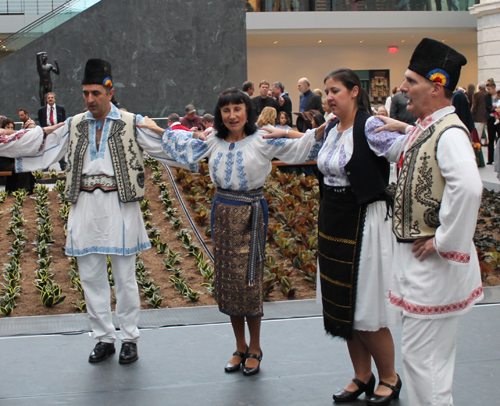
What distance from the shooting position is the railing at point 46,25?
17.5 metres

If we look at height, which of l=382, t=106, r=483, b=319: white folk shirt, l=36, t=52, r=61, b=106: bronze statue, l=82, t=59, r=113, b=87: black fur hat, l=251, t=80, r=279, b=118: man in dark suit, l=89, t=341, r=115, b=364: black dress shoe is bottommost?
l=89, t=341, r=115, b=364: black dress shoe

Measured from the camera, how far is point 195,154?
3.86m

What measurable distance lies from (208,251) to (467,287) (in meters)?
4.27

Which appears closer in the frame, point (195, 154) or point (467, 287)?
point (467, 287)

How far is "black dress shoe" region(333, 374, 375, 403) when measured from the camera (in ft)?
10.8

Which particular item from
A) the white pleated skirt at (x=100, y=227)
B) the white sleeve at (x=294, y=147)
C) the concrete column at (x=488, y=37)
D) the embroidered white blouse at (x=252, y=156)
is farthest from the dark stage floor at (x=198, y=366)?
the concrete column at (x=488, y=37)

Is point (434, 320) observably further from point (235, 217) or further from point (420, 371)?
point (235, 217)

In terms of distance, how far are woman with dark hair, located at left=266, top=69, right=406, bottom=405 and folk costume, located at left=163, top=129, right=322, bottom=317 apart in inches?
18.5

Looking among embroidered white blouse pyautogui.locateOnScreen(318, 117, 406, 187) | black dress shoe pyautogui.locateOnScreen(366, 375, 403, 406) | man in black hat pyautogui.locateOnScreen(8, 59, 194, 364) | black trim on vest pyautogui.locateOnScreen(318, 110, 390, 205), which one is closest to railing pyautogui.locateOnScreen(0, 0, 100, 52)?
man in black hat pyautogui.locateOnScreen(8, 59, 194, 364)

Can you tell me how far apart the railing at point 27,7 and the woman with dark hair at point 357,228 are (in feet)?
76.7

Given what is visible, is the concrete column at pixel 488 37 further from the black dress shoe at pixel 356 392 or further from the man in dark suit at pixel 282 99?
the black dress shoe at pixel 356 392

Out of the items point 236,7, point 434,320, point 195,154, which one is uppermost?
point 236,7

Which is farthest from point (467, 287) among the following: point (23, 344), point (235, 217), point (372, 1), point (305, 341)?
point (372, 1)

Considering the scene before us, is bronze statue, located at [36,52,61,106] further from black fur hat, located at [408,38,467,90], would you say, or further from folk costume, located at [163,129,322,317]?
black fur hat, located at [408,38,467,90]
